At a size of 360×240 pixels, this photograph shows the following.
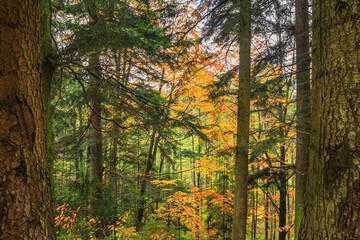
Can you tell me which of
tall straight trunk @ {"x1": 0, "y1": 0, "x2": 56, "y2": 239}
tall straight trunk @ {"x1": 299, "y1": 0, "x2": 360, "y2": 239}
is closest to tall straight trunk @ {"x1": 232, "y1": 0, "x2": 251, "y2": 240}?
tall straight trunk @ {"x1": 299, "y1": 0, "x2": 360, "y2": 239}

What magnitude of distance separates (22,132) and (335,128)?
2.44m

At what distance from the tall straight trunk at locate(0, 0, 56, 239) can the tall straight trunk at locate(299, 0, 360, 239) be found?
7.34 ft

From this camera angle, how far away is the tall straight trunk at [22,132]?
1280 mm

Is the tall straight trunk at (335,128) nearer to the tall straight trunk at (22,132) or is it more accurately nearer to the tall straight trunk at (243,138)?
the tall straight trunk at (22,132)

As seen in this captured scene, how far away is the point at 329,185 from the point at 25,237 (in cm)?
232

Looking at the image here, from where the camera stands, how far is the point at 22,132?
1390mm

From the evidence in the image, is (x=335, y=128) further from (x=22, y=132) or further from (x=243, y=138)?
(x=243, y=138)

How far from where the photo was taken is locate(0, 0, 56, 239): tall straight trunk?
4.20 feet

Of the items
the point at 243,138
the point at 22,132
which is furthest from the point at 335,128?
the point at 243,138

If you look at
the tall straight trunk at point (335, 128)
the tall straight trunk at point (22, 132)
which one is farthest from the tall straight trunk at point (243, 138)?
the tall straight trunk at point (22, 132)

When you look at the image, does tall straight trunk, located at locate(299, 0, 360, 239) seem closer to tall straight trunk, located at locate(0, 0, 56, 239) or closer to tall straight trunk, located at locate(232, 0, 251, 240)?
tall straight trunk, located at locate(0, 0, 56, 239)

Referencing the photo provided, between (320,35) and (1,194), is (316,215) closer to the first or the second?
(320,35)

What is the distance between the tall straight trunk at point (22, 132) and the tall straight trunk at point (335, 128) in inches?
88.0

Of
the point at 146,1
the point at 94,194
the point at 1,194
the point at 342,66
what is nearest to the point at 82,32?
the point at 146,1
